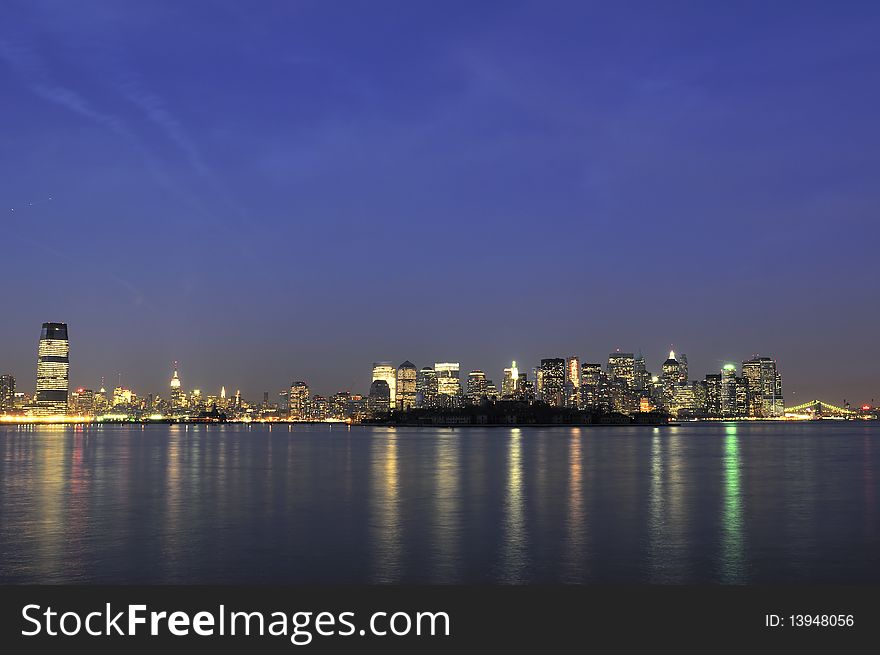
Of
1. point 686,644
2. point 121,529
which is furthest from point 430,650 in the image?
point 121,529

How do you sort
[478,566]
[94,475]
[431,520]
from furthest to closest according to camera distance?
[94,475] < [431,520] < [478,566]

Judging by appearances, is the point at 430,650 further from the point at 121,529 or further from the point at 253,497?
the point at 253,497

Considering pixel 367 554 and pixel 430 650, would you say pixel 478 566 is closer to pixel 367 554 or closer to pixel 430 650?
pixel 367 554

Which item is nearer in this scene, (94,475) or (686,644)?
(686,644)

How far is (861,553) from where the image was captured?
30000 millimetres

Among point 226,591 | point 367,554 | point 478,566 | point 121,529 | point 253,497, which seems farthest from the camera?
point 253,497

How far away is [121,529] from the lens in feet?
117

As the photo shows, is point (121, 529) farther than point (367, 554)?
Yes

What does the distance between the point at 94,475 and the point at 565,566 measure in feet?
174

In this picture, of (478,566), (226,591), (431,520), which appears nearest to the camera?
(226,591)

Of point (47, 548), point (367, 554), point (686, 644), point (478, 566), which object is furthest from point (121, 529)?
point (686, 644)

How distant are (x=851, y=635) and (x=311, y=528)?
76.7 feet

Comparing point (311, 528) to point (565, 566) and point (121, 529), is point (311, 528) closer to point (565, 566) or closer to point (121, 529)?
point (121, 529)

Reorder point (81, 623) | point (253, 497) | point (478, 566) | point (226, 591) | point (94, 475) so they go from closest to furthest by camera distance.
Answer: point (81, 623) < point (226, 591) < point (478, 566) < point (253, 497) < point (94, 475)
